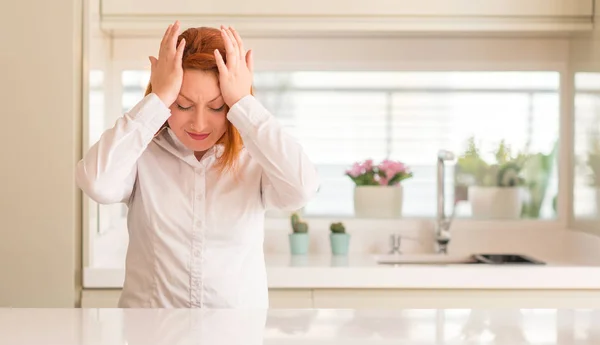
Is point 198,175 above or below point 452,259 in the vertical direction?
above

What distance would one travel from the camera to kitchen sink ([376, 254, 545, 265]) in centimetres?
296

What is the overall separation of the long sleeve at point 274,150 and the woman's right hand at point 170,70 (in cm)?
11

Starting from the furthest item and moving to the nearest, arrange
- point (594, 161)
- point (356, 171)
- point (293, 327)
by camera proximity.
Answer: point (356, 171) → point (594, 161) → point (293, 327)

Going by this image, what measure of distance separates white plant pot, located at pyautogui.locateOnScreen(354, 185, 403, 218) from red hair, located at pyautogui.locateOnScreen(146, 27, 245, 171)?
4.74 ft

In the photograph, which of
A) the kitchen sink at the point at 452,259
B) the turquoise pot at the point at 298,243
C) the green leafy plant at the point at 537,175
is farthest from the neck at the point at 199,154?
the green leafy plant at the point at 537,175

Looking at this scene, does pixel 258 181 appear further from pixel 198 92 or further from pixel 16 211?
pixel 16 211

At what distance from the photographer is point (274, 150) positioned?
1.56 meters

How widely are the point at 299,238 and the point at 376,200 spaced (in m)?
0.37

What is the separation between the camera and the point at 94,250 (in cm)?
260

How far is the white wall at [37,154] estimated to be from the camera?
2479mm

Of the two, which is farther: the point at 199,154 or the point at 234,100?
the point at 199,154

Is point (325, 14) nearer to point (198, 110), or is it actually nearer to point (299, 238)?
point (299, 238)

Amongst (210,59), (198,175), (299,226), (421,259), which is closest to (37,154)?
(299,226)

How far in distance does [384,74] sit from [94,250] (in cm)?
128
